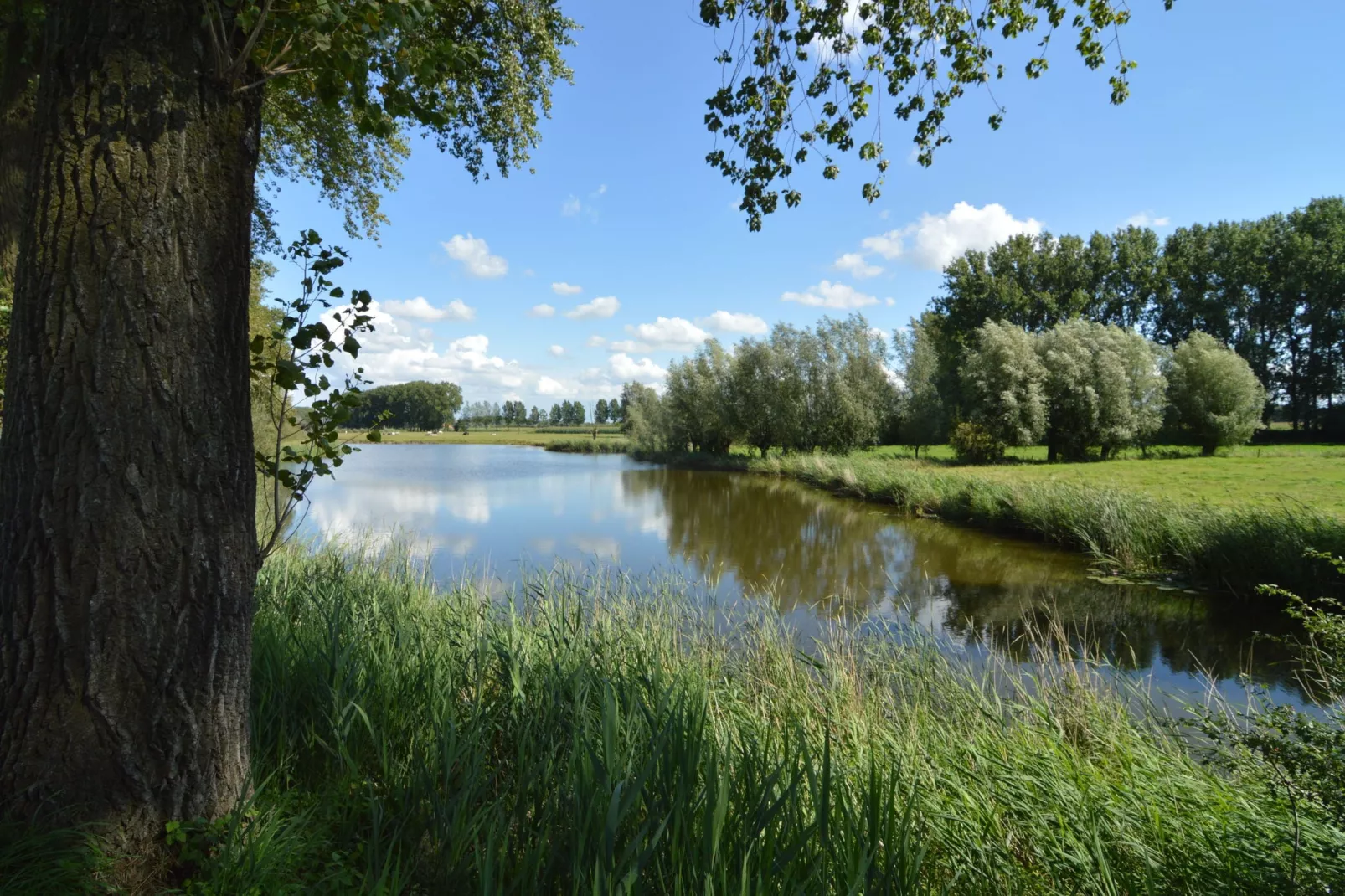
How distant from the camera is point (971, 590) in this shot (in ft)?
32.5

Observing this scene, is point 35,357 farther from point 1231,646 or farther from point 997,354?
point 997,354

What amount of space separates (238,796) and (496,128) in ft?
18.0

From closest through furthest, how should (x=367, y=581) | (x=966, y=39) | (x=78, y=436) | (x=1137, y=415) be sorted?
(x=78, y=436), (x=966, y=39), (x=367, y=581), (x=1137, y=415)

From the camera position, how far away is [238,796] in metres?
1.98

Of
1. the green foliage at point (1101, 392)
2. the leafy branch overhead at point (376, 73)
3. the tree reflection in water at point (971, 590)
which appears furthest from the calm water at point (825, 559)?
the green foliage at point (1101, 392)

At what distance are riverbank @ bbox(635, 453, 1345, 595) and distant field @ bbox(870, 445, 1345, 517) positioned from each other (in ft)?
2.26

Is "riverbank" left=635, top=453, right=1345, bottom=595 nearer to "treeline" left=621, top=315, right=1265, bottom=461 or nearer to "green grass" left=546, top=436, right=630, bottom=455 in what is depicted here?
"treeline" left=621, top=315, right=1265, bottom=461

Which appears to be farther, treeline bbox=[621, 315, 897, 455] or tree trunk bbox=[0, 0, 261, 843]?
treeline bbox=[621, 315, 897, 455]

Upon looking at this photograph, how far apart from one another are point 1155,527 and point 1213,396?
1956 centimetres

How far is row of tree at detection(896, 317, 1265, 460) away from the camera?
2508 cm

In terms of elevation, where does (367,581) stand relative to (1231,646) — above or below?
above

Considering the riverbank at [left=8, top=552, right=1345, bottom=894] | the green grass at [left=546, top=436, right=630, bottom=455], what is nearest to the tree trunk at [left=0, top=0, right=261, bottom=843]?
the riverbank at [left=8, top=552, right=1345, bottom=894]

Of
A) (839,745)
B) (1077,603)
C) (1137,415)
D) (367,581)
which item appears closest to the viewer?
(839,745)

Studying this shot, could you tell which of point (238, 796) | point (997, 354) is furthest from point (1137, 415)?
point (238, 796)
